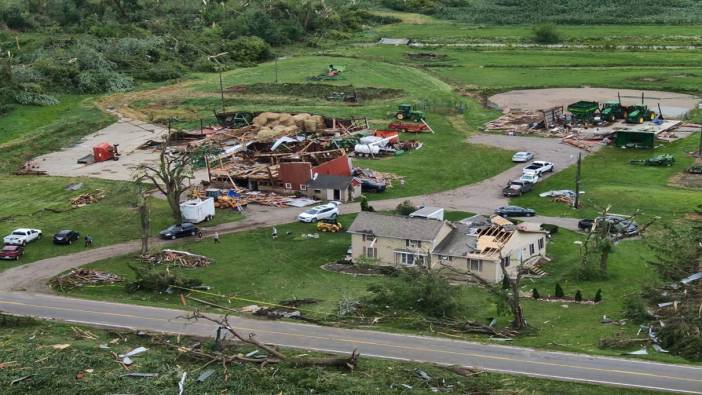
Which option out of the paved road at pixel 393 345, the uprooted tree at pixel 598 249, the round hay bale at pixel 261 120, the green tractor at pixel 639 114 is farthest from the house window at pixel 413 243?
the green tractor at pixel 639 114

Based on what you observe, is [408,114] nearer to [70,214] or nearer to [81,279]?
[70,214]

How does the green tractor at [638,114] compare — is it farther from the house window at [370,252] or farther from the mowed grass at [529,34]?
the mowed grass at [529,34]

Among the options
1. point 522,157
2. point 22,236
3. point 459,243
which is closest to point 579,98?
point 522,157

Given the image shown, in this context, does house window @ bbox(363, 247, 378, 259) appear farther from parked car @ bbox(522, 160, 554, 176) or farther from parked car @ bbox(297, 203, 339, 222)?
parked car @ bbox(522, 160, 554, 176)

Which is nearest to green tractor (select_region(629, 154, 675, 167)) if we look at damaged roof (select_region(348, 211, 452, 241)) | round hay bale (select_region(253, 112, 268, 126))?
damaged roof (select_region(348, 211, 452, 241))

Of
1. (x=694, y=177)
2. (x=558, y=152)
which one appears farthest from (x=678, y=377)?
(x=558, y=152)

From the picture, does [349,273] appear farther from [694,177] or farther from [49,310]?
[694,177]
